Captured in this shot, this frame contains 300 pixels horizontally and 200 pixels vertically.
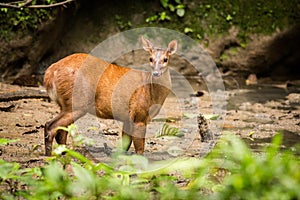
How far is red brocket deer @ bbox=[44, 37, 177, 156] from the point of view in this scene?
236 inches

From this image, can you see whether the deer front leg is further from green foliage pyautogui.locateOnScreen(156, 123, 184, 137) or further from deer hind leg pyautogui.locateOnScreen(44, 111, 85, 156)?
green foliage pyautogui.locateOnScreen(156, 123, 184, 137)

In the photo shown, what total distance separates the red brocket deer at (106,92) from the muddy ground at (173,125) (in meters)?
0.25

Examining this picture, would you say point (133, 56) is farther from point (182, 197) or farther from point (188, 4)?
point (182, 197)

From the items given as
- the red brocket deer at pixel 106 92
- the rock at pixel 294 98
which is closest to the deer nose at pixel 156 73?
the red brocket deer at pixel 106 92

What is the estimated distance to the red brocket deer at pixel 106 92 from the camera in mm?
5988

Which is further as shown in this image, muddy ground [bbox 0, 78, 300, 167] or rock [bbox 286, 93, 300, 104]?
rock [bbox 286, 93, 300, 104]

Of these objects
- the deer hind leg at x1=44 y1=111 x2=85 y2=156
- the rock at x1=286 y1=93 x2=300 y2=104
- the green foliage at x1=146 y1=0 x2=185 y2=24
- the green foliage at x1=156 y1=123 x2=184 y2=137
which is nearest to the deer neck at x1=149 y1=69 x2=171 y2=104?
the green foliage at x1=156 y1=123 x2=184 y2=137

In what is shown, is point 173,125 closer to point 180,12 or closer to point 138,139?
point 138,139

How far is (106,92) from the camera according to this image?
20.4 feet

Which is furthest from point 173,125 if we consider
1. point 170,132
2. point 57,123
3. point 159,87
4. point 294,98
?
point 294,98

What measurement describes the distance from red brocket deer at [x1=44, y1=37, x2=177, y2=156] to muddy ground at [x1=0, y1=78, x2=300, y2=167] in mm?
250

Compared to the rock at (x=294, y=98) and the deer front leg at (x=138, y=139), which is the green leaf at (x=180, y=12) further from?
the deer front leg at (x=138, y=139)

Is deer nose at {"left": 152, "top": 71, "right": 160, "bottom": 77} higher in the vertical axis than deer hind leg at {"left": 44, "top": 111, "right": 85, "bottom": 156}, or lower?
higher

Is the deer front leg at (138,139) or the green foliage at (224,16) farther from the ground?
the green foliage at (224,16)
